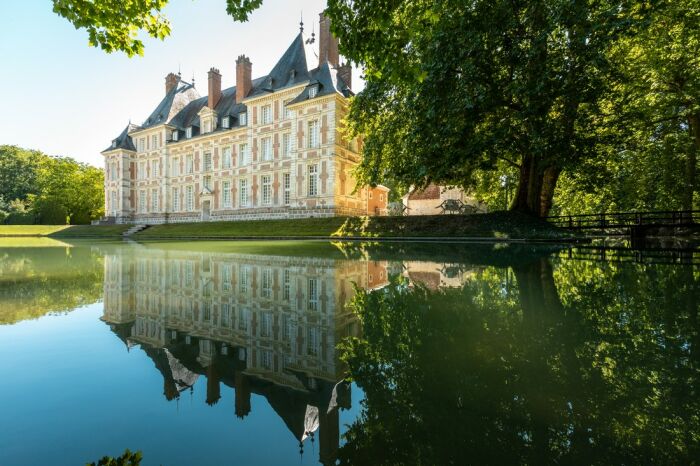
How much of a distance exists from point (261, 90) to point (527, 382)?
36316mm

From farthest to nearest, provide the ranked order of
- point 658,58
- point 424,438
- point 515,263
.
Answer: point 658,58 < point 515,263 < point 424,438

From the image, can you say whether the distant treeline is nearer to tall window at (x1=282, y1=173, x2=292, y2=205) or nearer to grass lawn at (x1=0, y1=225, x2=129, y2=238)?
grass lawn at (x1=0, y1=225, x2=129, y2=238)

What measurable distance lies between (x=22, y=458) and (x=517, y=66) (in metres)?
18.3

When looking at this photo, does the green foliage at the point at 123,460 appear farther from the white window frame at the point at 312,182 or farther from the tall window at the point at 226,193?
the tall window at the point at 226,193

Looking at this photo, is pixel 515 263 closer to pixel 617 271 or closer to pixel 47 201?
pixel 617 271

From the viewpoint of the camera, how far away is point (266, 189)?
34688 millimetres

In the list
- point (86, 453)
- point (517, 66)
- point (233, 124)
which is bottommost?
point (86, 453)

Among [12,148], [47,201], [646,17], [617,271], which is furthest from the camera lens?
[12,148]

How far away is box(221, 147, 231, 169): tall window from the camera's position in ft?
122

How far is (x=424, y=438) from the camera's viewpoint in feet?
5.50

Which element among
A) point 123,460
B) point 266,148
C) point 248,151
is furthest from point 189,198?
point 123,460

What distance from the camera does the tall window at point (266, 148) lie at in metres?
34.5

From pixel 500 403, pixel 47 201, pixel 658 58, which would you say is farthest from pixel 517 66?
pixel 47 201

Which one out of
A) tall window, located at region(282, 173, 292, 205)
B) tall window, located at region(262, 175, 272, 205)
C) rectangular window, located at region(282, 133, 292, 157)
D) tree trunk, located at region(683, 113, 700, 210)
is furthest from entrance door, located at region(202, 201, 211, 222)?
tree trunk, located at region(683, 113, 700, 210)
